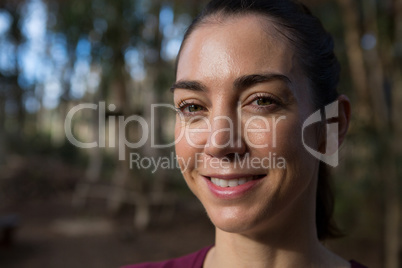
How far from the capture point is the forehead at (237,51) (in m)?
1.07

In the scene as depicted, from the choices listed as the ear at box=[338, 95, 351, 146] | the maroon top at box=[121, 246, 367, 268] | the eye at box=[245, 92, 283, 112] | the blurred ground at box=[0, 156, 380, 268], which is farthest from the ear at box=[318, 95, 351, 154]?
the blurred ground at box=[0, 156, 380, 268]

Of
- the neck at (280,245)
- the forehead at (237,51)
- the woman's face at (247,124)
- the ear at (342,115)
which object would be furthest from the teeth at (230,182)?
the ear at (342,115)

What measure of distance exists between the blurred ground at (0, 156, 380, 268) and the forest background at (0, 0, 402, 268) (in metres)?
0.02

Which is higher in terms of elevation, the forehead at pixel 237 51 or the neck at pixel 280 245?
the forehead at pixel 237 51

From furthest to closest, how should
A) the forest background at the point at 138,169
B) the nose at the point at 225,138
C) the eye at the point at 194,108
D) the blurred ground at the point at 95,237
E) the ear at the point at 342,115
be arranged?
the blurred ground at the point at 95,237 < the forest background at the point at 138,169 < the ear at the point at 342,115 < the eye at the point at 194,108 < the nose at the point at 225,138

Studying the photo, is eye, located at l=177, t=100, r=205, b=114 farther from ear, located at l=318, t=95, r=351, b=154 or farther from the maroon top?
the maroon top

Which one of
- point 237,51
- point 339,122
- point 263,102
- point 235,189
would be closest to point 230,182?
point 235,189

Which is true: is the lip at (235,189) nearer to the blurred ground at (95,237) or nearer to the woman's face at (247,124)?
the woman's face at (247,124)

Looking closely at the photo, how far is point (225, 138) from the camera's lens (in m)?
1.06

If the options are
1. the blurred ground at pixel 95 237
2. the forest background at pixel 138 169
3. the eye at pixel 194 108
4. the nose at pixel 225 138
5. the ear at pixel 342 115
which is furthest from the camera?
the blurred ground at pixel 95 237

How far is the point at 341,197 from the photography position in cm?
479

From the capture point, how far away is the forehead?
107 centimetres

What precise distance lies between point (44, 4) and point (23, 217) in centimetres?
724

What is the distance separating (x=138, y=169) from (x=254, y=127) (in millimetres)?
6776
